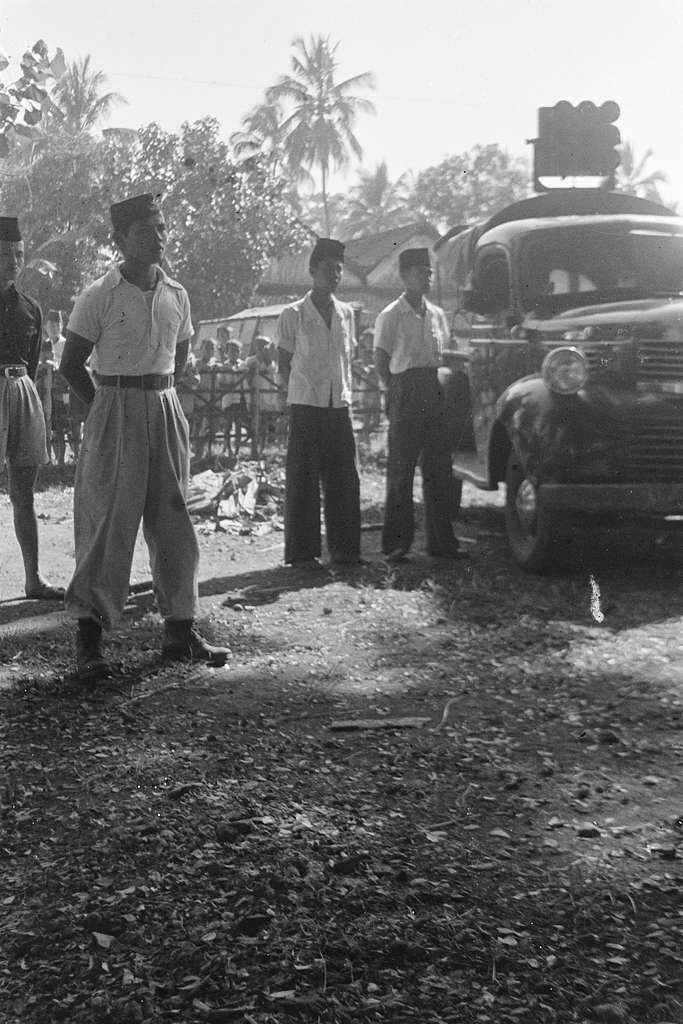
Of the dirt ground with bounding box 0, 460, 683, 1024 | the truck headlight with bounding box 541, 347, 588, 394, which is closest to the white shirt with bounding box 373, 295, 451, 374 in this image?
the truck headlight with bounding box 541, 347, 588, 394

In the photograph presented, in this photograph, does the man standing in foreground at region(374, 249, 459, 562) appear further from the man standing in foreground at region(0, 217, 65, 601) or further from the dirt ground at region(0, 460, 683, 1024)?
the man standing in foreground at region(0, 217, 65, 601)

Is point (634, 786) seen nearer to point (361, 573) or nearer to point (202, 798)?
point (202, 798)

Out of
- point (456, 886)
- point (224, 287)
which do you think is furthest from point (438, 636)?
point (224, 287)

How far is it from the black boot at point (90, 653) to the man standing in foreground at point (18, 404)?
190 centimetres

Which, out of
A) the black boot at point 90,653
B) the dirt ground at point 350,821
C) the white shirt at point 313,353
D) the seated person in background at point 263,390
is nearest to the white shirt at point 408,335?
the white shirt at point 313,353

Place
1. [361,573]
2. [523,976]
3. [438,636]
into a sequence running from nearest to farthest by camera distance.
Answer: [523,976], [438,636], [361,573]

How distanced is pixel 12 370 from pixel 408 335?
2734mm

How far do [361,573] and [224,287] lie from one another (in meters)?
34.3

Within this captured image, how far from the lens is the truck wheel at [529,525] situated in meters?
7.98

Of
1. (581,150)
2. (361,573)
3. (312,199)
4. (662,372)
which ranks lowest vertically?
(361,573)

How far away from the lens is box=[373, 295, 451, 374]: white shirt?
28.6 ft

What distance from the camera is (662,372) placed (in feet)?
25.8

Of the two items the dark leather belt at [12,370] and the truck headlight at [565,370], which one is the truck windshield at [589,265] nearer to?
the truck headlight at [565,370]

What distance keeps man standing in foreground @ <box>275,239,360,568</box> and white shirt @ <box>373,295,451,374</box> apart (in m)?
0.25
